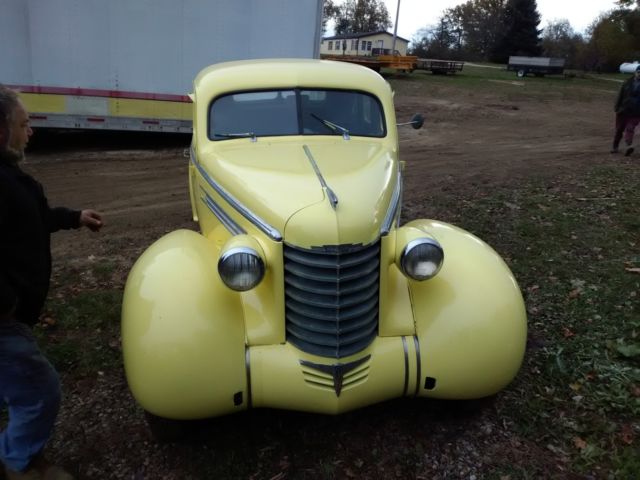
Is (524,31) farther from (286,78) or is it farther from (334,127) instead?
(334,127)

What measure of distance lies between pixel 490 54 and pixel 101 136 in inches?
2013

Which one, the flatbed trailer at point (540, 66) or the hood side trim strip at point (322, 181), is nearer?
the hood side trim strip at point (322, 181)

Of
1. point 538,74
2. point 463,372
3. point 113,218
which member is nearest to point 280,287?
point 463,372

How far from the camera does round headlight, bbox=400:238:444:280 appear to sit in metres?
2.95

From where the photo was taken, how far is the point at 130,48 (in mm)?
10227

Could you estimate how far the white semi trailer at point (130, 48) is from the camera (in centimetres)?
976

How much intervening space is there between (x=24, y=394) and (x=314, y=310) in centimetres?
147

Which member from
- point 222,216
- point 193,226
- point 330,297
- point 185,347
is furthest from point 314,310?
point 193,226

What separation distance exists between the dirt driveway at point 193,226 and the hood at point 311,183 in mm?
1308

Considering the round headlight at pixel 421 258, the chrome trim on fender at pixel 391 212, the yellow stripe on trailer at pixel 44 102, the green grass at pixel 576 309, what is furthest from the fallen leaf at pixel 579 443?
the yellow stripe on trailer at pixel 44 102

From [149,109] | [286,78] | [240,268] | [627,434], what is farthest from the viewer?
[149,109]

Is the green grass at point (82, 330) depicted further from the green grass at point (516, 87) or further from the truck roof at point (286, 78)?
the green grass at point (516, 87)

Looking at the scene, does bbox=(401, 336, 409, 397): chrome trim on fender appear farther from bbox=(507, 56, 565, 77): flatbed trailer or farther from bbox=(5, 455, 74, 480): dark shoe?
bbox=(507, 56, 565, 77): flatbed trailer

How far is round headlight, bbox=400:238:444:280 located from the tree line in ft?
125
